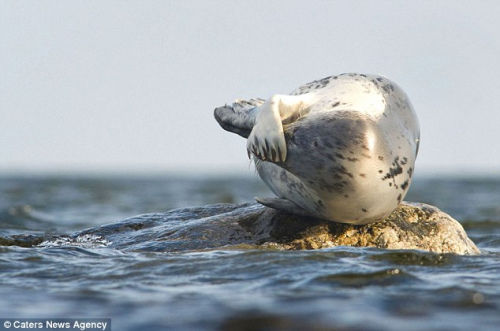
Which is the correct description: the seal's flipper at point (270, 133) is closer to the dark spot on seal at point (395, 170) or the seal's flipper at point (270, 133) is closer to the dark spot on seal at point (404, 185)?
the dark spot on seal at point (395, 170)

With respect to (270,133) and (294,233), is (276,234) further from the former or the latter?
(270,133)

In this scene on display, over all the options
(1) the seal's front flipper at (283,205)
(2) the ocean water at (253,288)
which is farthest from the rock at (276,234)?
(2) the ocean water at (253,288)

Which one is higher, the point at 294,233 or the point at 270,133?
the point at 270,133

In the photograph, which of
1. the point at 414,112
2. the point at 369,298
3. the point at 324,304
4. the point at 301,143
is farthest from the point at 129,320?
the point at 414,112

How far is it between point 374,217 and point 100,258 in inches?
77.6

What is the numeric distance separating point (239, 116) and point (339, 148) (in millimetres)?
1202

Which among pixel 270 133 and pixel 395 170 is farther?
pixel 395 170

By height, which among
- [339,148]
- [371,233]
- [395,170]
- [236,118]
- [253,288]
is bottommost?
[253,288]

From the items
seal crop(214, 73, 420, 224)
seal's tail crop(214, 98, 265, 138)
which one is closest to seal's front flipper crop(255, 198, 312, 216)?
seal crop(214, 73, 420, 224)

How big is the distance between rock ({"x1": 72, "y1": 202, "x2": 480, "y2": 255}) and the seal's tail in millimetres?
682

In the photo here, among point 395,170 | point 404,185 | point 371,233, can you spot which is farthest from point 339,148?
point 371,233

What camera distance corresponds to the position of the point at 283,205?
6.29 meters

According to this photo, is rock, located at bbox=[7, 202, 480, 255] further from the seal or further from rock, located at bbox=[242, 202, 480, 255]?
the seal

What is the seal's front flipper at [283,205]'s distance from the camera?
627 centimetres
